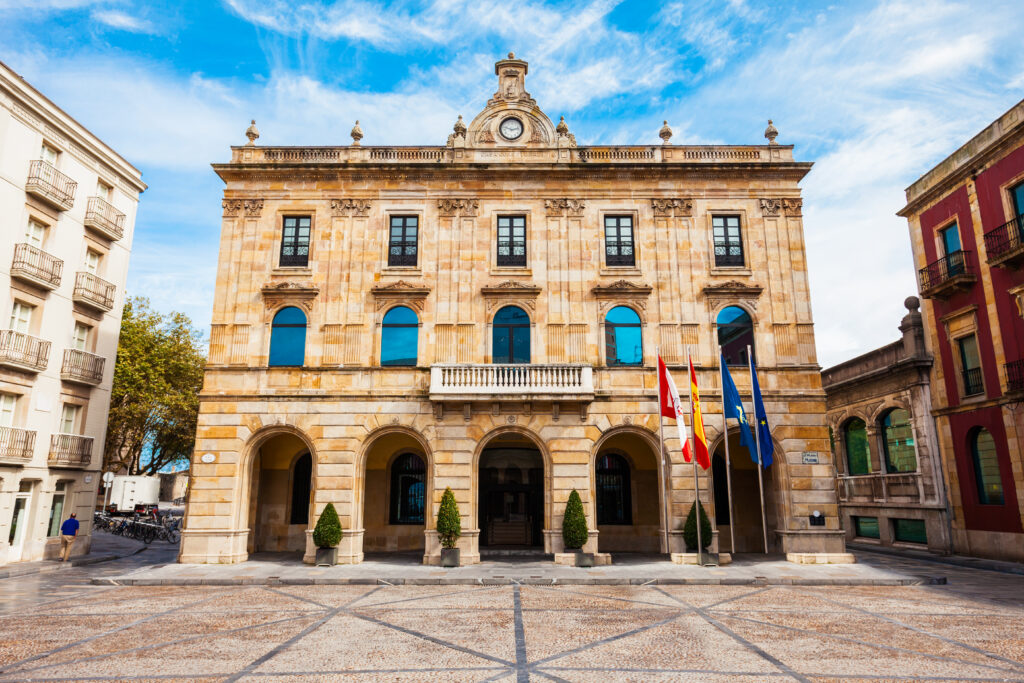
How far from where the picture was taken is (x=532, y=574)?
2005 cm

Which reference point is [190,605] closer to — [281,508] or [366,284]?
[281,508]

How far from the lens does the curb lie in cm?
1888

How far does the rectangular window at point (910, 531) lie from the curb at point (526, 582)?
10.2 m

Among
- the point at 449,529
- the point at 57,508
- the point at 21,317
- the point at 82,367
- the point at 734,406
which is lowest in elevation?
the point at 449,529

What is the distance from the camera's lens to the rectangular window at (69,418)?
26341 mm

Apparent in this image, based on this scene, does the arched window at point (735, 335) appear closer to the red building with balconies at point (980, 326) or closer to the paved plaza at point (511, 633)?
the red building with balconies at point (980, 326)

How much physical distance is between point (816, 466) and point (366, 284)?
18.5 metres

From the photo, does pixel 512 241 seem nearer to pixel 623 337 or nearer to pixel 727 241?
pixel 623 337

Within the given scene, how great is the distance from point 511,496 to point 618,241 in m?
11.7

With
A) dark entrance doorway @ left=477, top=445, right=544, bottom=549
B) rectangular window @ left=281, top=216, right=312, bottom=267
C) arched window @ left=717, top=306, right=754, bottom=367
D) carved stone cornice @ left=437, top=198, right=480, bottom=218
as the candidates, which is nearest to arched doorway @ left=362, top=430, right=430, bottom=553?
dark entrance doorway @ left=477, top=445, right=544, bottom=549

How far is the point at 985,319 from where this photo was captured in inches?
1001

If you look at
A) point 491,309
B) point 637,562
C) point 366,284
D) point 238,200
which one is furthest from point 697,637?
point 238,200

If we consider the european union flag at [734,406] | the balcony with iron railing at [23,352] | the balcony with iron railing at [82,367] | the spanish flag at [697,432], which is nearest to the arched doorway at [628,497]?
the spanish flag at [697,432]

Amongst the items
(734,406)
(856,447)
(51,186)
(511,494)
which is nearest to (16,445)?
(51,186)
